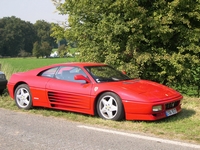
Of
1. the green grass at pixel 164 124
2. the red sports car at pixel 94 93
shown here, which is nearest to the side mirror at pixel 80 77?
the red sports car at pixel 94 93

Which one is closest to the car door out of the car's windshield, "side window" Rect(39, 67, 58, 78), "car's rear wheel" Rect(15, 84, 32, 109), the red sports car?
the red sports car

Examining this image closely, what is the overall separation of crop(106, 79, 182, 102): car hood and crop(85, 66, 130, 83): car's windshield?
0.31 metres

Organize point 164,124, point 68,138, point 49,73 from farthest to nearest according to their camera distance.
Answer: point 49,73 < point 164,124 < point 68,138

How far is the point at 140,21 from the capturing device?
9.98m

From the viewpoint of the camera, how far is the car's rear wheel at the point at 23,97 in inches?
295

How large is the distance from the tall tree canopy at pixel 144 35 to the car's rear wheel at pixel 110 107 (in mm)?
4082

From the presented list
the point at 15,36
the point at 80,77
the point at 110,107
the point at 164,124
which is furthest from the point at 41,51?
the point at 164,124

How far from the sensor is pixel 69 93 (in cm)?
670

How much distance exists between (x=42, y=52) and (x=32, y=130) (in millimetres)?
98028

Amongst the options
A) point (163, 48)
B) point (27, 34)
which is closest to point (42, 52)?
point (27, 34)

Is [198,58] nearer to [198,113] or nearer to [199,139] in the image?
[198,113]

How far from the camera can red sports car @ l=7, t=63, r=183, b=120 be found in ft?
19.4

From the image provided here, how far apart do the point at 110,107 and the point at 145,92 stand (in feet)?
2.56

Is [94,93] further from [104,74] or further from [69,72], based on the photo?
[69,72]
